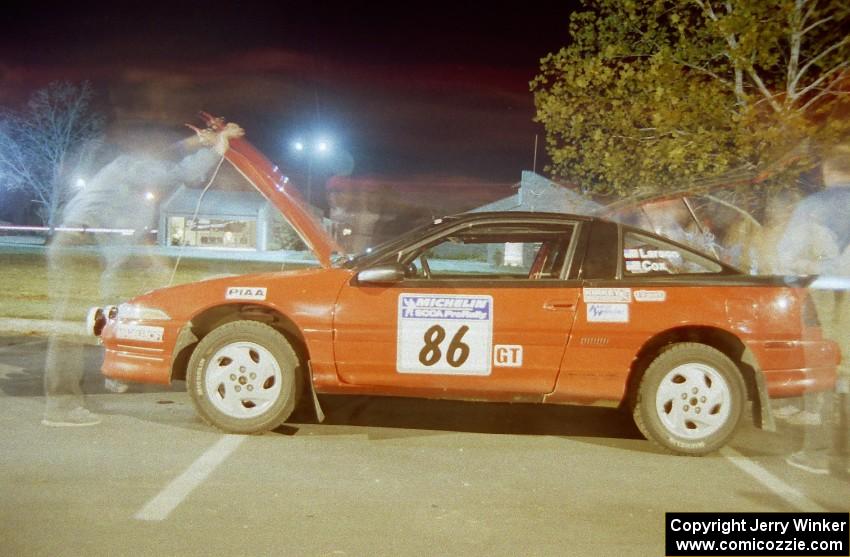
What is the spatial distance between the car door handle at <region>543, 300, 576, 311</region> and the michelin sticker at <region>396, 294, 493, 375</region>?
369 millimetres

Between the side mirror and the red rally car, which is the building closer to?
the red rally car

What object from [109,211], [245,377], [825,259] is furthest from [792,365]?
[109,211]

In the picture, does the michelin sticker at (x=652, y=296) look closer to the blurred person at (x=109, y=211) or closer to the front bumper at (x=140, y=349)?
the front bumper at (x=140, y=349)

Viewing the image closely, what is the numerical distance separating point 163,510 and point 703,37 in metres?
8.80

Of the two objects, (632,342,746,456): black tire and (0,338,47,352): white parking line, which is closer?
(632,342,746,456): black tire

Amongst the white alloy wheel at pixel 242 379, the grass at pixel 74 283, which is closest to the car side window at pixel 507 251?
the white alloy wheel at pixel 242 379

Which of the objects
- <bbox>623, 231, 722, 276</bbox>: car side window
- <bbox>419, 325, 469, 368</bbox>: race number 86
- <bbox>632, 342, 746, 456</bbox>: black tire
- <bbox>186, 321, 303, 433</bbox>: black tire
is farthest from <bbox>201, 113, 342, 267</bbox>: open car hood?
<bbox>632, 342, 746, 456</bbox>: black tire

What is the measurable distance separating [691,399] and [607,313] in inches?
31.1

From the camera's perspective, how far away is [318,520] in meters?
3.78

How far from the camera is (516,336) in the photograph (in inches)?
200

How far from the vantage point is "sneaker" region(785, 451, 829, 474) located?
479 centimetres

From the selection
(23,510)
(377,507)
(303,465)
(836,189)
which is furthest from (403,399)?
(836,189)

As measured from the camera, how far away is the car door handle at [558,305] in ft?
16.7

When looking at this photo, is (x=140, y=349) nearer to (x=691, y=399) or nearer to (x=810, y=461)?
(x=691, y=399)
